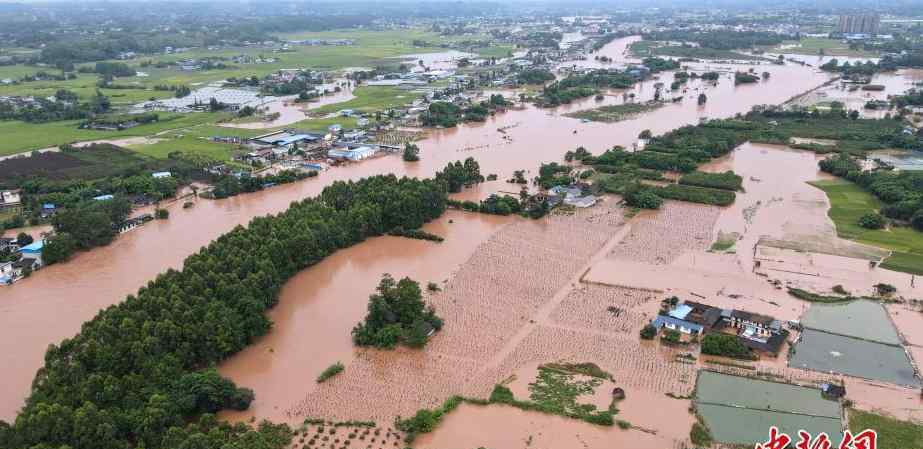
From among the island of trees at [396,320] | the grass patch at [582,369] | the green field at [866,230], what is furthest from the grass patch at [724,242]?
the island of trees at [396,320]

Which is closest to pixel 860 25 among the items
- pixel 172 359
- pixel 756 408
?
pixel 756 408

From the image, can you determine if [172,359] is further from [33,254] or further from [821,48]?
[821,48]

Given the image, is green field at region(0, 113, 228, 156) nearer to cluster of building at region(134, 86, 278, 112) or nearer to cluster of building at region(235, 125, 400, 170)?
cluster of building at region(134, 86, 278, 112)

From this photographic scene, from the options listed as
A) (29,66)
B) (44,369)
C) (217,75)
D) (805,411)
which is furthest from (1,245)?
(29,66)

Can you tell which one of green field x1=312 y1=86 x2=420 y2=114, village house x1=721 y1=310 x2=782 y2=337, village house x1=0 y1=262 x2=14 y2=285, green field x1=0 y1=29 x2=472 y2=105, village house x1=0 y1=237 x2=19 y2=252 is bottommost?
village house x1=721 y1=310 x2=782 y2=337

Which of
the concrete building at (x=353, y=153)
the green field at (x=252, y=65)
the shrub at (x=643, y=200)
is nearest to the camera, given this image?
the shrub at (x=643, y=200)

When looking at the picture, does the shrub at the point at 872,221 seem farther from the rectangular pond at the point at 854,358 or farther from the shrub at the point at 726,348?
the shrub at the point at 726,348

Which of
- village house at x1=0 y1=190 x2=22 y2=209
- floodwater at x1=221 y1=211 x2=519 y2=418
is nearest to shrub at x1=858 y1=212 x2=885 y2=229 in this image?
floodwater at x1=221 y1=211 x2=519 y2=418
